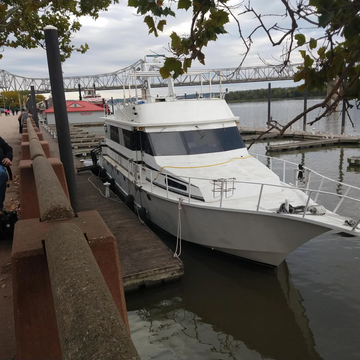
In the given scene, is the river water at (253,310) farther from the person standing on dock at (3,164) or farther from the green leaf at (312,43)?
the green leaf at (312,43)

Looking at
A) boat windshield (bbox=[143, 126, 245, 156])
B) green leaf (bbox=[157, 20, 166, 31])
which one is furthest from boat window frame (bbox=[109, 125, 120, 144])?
green leaf (bbox=[157, 20, 166, 31])

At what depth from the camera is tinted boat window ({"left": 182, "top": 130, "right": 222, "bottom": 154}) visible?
9516 millimetres

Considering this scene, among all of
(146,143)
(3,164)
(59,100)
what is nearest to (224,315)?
(3,164)

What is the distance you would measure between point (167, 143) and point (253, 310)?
15.9 feet

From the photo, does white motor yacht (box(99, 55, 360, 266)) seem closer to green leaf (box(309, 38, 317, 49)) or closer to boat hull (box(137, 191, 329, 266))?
boat hull (box(137, 191, 329, 266))

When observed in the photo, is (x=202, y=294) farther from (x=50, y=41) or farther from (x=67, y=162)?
(x=50, y=41)

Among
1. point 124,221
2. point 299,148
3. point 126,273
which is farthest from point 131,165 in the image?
point 299,148

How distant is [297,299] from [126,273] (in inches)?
135

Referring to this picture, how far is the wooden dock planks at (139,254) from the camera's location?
22.4ft

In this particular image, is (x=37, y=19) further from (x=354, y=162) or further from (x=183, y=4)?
(x=354, y=162)

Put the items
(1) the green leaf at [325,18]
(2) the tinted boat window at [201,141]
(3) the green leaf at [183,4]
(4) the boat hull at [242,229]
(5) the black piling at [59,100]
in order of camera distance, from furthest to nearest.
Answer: (2) the tinted boat window at [201,141]
(4) the boat hull at [242,229]
(5) the black piling at [59,100]
(3) the green leaf at [183,4]
(1) the green leaf at [325,18]

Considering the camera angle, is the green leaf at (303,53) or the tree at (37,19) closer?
the green leaf at (303,53)

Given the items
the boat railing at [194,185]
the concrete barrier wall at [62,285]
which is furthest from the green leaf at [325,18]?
the boat railing at [194,185]

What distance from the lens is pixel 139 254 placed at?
7.38 meters
